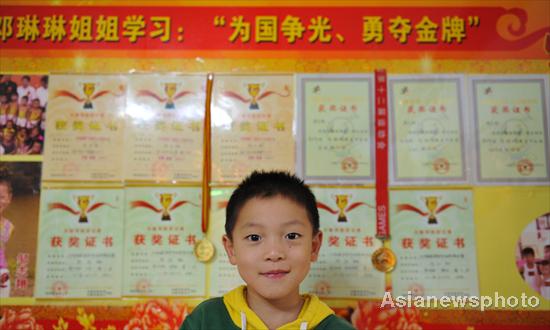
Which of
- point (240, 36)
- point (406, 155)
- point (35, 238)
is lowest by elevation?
point (35, 238)

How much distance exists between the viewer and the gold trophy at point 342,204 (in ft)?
5.66

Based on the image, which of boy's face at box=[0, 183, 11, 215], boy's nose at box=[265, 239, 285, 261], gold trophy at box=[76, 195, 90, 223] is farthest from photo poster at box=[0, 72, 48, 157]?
boy's nose at box=[265, 239, 285, 261]

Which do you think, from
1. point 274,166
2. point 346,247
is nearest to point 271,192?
point 274,166

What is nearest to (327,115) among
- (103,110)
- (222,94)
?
(222,94)

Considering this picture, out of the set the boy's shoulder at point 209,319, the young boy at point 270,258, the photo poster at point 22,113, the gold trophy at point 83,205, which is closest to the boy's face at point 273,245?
the young boy at point 270,258

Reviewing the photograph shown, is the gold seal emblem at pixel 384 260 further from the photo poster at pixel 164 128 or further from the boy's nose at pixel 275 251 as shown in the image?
the photo poster at pixel 164 128

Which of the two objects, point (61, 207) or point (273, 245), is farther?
point (61, 207)

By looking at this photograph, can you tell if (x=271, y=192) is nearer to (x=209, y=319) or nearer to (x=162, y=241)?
(x=209, y=319)

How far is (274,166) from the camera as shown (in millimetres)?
1739

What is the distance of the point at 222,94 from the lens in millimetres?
1782

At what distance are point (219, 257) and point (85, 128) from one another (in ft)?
2.22

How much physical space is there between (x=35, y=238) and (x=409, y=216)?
133cm

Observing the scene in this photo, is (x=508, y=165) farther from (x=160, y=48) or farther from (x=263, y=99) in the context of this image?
(x=160, y=48)

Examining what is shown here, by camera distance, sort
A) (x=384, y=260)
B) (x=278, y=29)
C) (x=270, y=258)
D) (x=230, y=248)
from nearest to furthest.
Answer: (x=270, y=258) → (x=230, y=248) → (x=384, y=260) → (x=278, y=29)
